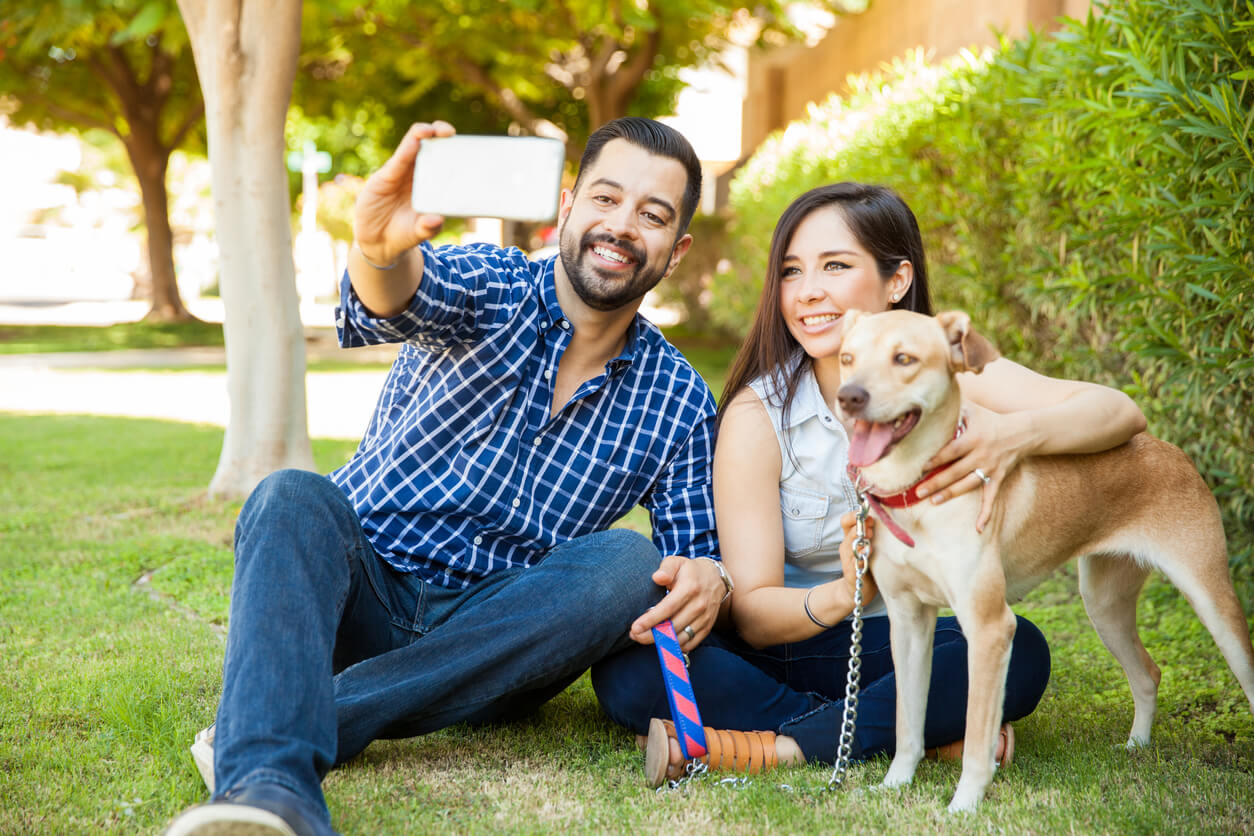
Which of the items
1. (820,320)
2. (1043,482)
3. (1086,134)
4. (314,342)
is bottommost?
(314,342)

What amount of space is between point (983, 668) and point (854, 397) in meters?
0.75

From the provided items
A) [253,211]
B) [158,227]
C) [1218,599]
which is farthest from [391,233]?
[158,227]

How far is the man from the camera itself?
2.64 meters

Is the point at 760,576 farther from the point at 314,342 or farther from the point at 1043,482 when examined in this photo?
the point at 314,342

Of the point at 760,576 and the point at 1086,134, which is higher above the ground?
the point at 1086,134

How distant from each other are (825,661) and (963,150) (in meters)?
3.89

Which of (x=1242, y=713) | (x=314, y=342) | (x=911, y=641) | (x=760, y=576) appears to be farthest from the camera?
(x=314, y=342)

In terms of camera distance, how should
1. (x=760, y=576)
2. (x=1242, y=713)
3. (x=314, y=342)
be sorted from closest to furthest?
(x=760, y=576) → (x=1242, y=713) → (x=314, y=342)

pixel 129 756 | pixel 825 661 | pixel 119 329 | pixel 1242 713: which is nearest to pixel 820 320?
pixel 825 661

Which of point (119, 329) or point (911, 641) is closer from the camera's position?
point (911, 641)

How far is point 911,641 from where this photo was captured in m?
2.91

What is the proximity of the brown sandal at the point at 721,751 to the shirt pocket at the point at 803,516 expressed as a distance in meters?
0.59

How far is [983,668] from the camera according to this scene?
2.69 m

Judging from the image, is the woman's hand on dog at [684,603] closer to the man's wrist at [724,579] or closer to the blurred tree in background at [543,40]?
the man's wrist at [724,579]
